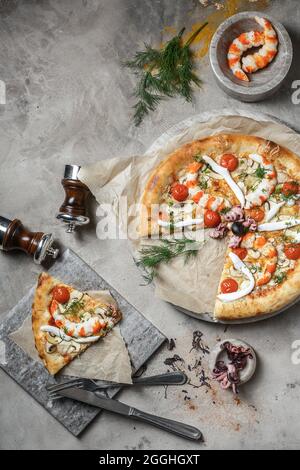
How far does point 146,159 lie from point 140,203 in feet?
1.12

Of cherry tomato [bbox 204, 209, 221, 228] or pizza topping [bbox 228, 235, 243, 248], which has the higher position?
cherry tomato [bbox 204, 209, 221, 228]

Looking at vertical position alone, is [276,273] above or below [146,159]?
below

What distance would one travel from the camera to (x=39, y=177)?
466cm

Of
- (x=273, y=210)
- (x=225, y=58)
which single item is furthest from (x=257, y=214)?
(x=225, y=58)

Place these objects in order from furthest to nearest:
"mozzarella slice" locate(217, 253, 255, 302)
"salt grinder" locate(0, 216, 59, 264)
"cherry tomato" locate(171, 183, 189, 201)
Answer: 1. "salt grinder" locate(0, 216, 59, 264)
2. "cherry tomato" locate(171, 183, 189, 201)
3. "mozzarella slice" locate(217, 253, 255, 302)

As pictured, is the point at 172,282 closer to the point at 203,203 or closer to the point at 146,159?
the point at 203,203

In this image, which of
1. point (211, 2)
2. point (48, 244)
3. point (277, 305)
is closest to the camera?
point (277, 305)

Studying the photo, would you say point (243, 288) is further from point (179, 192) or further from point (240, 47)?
point (240, 47)

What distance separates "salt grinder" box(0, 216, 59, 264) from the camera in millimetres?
4367

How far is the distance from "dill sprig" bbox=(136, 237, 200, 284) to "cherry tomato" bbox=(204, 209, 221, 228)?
6.7 inches

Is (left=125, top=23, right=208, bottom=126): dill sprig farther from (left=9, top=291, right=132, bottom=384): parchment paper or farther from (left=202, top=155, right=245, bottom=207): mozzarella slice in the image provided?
(left=9, top=291, right=132, bottom=384): parchment paper

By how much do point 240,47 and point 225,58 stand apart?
135 millimetres

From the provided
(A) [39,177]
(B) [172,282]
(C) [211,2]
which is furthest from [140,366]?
(C) [211,2]

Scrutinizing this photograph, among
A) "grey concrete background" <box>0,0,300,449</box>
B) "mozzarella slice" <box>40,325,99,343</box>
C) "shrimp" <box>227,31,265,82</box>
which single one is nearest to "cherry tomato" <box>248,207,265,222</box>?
"grey concrete background" <box>0,0,300,449</box>
